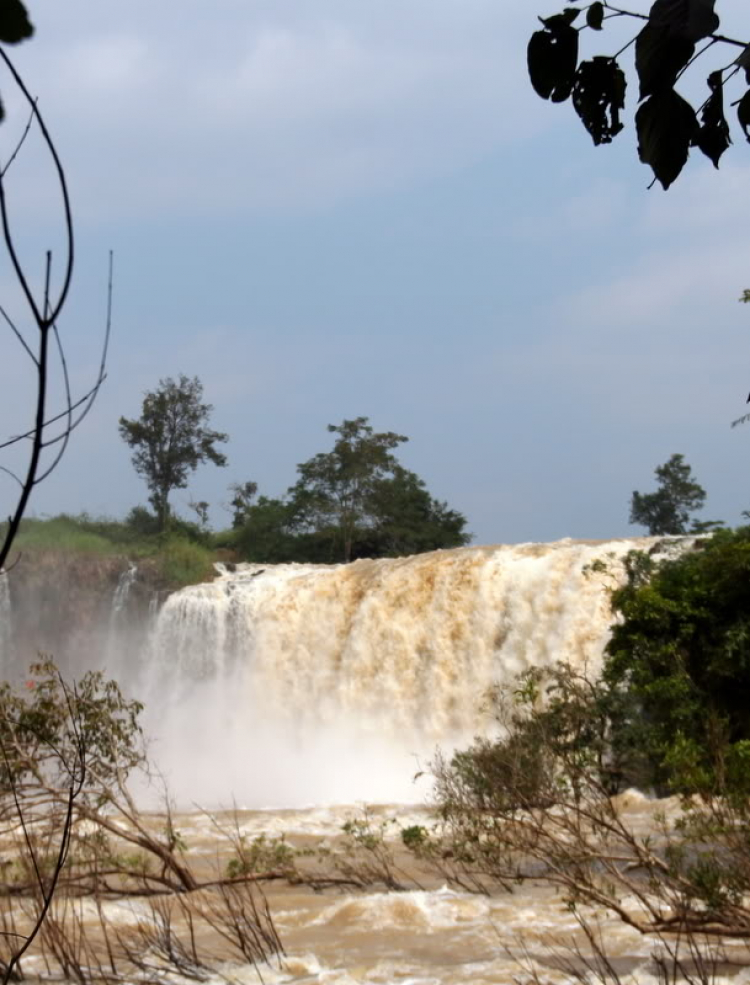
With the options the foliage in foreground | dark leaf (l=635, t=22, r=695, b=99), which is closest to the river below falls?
the foliage in foreground

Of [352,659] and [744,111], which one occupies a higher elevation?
[744,111]

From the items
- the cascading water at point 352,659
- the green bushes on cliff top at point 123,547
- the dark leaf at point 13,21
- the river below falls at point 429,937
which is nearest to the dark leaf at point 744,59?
the dark leaf at point 13,21

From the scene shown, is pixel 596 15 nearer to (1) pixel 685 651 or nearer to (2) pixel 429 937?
(2) pixel 429 937

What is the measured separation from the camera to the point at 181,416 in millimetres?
43719

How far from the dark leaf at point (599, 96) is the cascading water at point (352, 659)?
18064 mm

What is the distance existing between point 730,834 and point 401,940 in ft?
9.42

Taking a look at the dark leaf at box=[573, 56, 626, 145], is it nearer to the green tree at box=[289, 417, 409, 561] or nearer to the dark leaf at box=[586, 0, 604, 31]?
the dark leaf at box=[586, 0, 604, 31]

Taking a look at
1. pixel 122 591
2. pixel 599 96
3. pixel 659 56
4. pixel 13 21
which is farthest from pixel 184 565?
pixel 13 21

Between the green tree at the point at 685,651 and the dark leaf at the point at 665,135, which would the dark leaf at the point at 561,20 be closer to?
the dark leaf at the point at 665,135

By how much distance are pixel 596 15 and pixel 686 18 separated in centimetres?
23

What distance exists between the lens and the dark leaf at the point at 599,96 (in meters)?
1.68

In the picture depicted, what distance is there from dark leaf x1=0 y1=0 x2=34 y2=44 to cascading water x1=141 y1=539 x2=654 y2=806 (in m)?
18.6

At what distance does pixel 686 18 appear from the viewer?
139 cm

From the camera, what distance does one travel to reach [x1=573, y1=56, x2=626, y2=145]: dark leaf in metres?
1.68
